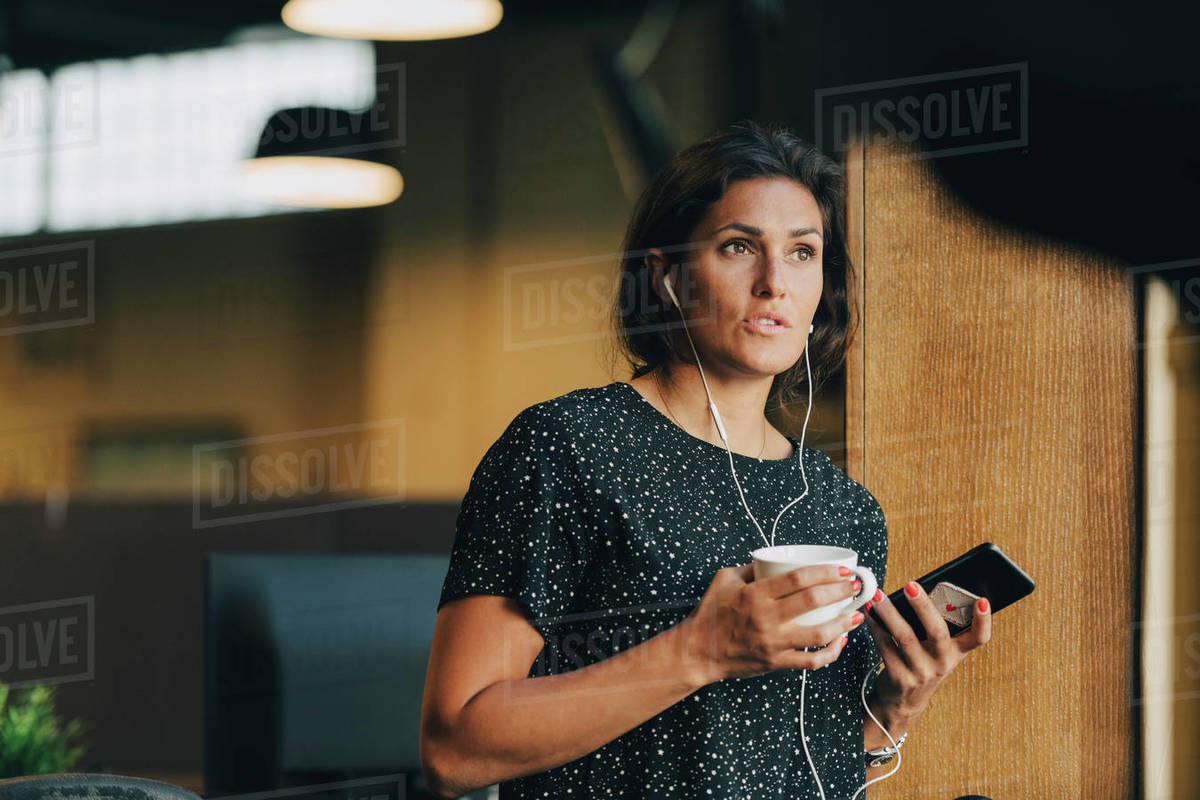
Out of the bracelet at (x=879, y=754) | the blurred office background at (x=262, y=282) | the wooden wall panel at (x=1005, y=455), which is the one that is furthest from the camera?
the blurred office background at (x=262, y=282)

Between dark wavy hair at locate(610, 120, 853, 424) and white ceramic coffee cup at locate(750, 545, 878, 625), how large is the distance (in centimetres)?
30

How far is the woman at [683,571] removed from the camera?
1.05m

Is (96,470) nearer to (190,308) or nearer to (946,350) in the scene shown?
(190,308)

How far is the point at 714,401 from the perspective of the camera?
1291mm

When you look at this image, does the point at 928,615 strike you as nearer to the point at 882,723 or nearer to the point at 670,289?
the point at 882,723

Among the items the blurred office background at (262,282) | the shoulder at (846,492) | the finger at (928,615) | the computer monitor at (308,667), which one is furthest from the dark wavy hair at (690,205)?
the blurred office background at (262,282)

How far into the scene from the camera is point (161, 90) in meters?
3.88

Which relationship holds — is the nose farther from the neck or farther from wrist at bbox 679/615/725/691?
wrist at bbox 679/615/725/691

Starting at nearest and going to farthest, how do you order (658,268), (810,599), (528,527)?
1. (810,599)
2. (528,527)
3. (658,268)

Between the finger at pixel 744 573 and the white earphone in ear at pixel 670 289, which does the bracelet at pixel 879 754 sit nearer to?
the finger at pixel 744 573

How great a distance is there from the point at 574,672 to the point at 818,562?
9.6 inches

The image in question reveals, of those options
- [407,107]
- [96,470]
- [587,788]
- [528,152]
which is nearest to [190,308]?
[96,470]

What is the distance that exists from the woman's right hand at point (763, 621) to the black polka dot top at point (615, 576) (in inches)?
3.8

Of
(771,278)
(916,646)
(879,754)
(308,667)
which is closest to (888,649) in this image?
(916,646)
